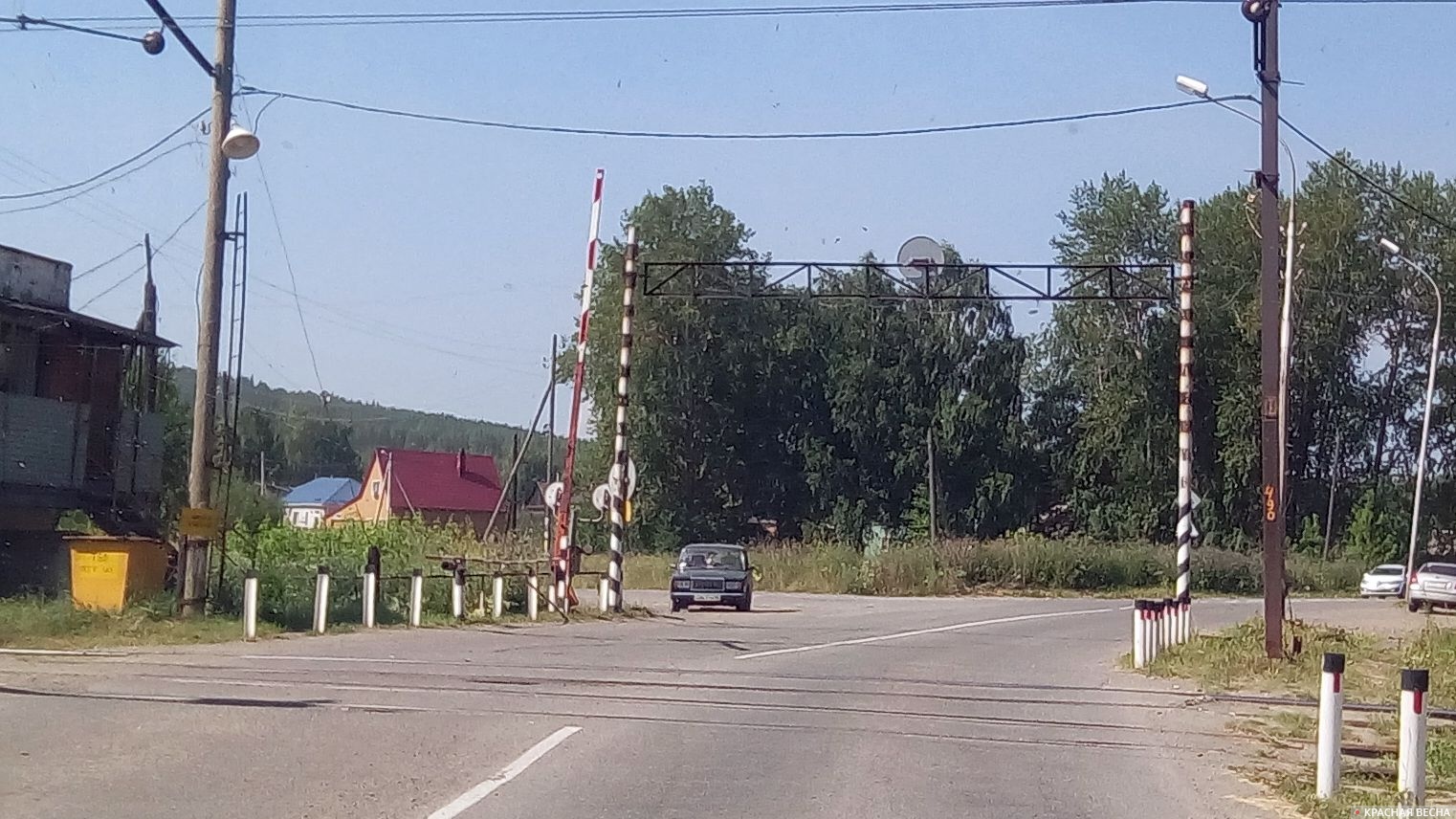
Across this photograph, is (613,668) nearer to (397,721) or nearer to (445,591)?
(397,721)

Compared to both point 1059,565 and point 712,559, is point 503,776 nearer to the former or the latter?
point 712,559

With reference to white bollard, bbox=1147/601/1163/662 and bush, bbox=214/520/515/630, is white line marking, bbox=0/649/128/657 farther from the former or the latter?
white bollard, bbox=1147/601/1163/662

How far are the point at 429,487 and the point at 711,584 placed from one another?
64376 mm

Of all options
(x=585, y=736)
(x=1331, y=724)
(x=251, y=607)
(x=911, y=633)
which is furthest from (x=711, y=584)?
(x=1331, y=724)

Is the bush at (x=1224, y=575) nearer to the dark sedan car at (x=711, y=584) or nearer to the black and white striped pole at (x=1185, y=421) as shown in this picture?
the dark sedan car at (x=711, y=584)

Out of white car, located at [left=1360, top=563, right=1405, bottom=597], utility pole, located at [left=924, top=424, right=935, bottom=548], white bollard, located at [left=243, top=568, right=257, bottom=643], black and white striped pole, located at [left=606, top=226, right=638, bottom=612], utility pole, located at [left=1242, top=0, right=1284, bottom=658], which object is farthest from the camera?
utility pole, located at [left=924, top=424, right=935, bottom=548]

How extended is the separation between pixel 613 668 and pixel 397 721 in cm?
562

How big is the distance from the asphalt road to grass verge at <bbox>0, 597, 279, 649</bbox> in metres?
1.05

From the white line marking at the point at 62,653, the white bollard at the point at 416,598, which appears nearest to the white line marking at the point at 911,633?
the white bollard at the point at 416,598

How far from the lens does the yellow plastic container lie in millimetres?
23188

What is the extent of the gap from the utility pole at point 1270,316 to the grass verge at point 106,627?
1387 centimetres

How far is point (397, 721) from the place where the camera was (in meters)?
13.2

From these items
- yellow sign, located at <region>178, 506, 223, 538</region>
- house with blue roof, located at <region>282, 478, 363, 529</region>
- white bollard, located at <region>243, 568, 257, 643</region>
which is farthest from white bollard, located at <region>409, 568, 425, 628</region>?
house with blue roof, located at <region>282, 478, 363, 529</region>

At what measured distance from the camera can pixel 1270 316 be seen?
2045cm
